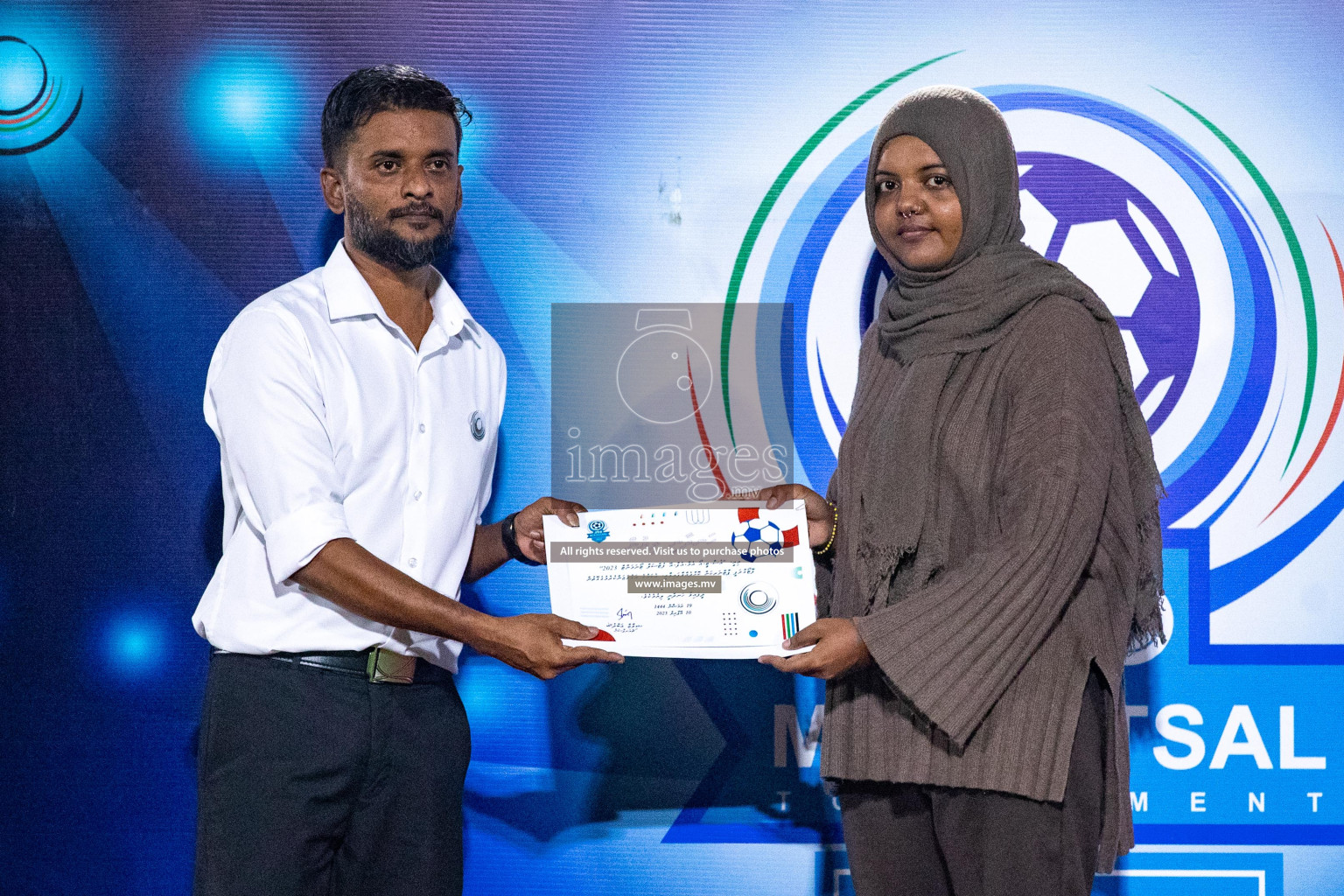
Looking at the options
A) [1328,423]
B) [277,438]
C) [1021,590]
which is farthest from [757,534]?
[1328,423]

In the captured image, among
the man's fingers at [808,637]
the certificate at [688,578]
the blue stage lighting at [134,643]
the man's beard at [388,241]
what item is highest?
the man's beard at [388,241]

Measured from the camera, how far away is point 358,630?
193cm

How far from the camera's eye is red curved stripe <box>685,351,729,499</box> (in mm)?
2623

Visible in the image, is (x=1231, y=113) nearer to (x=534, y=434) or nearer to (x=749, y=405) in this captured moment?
(x=749, y=405)

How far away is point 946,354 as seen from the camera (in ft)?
6.14

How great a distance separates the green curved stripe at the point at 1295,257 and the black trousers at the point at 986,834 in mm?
1224

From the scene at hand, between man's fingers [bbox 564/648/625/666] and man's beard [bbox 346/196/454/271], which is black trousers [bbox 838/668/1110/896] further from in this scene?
man's beard [bbox 346/196/454/271]

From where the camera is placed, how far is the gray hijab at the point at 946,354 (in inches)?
71.9

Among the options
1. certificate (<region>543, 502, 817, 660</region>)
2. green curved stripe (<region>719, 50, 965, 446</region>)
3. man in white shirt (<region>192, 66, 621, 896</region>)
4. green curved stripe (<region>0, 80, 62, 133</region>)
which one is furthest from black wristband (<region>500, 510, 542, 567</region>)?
green curved stripe (<region>0, 80, 62, 133</region>)

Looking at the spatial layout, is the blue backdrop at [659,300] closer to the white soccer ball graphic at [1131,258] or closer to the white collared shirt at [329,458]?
the white soccer ball graphic at [1131,258]

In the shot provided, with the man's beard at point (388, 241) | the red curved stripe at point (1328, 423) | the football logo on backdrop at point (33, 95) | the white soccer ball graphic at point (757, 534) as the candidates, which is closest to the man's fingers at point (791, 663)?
the white soccer ball graphic at point (757, 534)

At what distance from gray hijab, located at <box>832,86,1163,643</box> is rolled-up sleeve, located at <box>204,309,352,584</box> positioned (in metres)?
0.91

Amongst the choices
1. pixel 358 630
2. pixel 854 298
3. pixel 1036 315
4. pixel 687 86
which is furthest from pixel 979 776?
pixel 687 86

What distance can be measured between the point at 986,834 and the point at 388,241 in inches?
58.6
